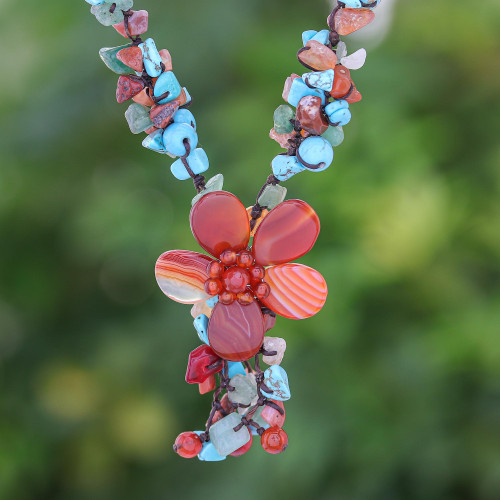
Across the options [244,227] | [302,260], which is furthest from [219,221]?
[302,260]

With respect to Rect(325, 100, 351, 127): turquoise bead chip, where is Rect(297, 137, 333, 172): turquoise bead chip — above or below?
below

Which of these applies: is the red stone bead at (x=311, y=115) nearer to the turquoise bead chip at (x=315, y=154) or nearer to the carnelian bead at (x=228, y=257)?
the turquoise bead chip at (x=315, y=154)

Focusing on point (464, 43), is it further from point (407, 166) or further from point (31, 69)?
point (31, 69)

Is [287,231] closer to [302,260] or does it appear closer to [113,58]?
[113,58]

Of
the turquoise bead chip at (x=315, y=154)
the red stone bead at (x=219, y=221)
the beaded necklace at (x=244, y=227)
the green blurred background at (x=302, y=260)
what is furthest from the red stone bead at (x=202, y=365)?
the green blurred background at (x=302, y=260)

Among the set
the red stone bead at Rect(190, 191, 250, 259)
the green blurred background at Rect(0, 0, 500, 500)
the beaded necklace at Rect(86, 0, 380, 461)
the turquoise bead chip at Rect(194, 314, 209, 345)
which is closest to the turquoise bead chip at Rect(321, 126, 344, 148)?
the beaded necklace at Rect(86, 0, 380, 461)

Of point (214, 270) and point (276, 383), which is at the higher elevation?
point (214, 270)

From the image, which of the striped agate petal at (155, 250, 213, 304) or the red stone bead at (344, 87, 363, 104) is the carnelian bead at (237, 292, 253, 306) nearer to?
the striped agate petal at (155, 250, 213, 304)
